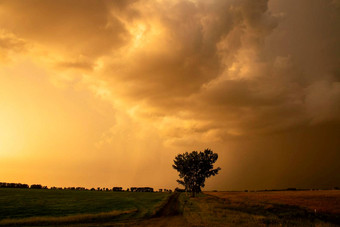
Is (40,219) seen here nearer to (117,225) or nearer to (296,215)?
(117,225)

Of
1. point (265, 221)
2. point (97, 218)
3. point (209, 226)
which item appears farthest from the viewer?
point (97, 218)

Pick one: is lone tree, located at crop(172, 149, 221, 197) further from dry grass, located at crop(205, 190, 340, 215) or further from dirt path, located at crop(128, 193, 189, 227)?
dirt path, located at crop(128, 193, 189, 227)

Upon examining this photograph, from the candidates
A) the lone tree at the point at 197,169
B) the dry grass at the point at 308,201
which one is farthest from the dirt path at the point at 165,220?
Result: the lone tree at the point at 197,169

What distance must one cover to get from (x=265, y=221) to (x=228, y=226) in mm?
6861

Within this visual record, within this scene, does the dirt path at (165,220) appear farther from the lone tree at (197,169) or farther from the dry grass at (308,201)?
the lone tree at (197,169)

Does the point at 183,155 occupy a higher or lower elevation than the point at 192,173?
higher

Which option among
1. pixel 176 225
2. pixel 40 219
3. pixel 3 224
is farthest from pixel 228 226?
pixel 3 224

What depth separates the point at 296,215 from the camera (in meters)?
39.1

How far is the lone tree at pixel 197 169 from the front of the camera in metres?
100

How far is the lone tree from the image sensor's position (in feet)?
329

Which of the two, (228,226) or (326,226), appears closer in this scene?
(228,226)

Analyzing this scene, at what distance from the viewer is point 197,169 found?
331 ft

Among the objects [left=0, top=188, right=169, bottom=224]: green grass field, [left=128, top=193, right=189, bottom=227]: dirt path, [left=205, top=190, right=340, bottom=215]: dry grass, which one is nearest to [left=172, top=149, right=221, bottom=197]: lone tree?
[left=205, top=190, right=340, bottom=215]: dry grass

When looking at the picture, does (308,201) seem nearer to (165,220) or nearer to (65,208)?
(165,220)
